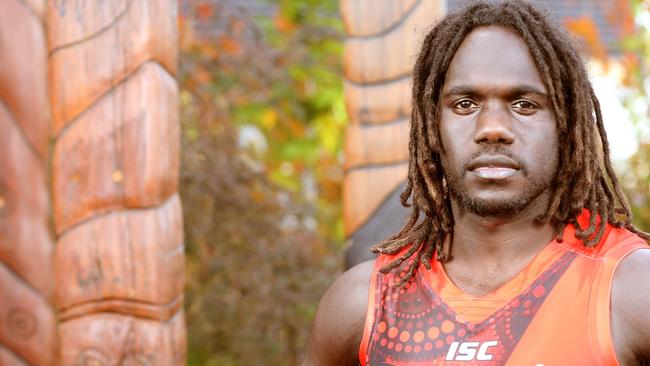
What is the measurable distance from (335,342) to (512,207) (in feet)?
1.62

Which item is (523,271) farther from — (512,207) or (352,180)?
(352,180)

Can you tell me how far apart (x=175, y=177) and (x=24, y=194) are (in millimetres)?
381

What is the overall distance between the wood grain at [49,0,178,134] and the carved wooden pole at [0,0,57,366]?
0.04 m

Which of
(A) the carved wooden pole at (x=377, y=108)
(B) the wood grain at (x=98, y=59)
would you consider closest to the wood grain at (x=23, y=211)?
(B) the wood grain at (x=98, y=59)

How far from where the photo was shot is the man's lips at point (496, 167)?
1844 millimetres

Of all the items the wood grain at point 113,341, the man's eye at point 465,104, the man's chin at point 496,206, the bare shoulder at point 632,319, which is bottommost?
the wood grain at point 113,341

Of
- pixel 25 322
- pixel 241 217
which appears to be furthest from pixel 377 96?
pixel 241 217

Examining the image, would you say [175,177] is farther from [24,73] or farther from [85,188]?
[24,73]

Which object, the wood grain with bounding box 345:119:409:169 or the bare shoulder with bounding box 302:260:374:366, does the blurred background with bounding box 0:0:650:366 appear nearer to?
the wood grain with bounding box 345:119:409:169

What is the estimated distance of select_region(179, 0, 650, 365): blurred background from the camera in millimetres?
4367

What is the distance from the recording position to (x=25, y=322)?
7.80 feet

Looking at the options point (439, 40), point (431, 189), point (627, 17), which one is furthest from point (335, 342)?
point (627, 17)

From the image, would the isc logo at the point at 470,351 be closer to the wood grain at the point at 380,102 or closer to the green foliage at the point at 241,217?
the wood grain at the point at 380,102

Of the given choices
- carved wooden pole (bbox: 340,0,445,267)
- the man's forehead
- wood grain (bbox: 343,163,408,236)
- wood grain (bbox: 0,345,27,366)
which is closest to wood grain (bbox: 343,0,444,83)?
carved wooden pole (bbox: 340,0,445,267)
